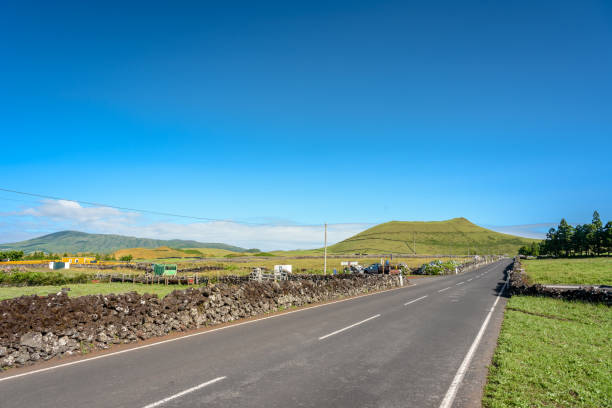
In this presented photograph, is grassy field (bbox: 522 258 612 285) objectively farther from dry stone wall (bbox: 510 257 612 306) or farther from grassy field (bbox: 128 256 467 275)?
grassy field (bbox: 128 256 467 275)

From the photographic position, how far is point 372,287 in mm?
30625

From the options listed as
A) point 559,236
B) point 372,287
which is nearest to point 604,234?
point 559,236

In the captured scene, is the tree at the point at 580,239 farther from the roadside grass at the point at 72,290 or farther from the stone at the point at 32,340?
the stone at the point at 32,340

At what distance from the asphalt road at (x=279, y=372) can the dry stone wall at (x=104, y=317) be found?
116 centimetres

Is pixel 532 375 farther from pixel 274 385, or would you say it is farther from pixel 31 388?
pixel 31 388

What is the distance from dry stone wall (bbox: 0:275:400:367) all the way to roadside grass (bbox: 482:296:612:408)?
10.8m

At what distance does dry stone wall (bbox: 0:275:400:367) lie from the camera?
9.23 m

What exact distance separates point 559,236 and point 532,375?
5852 inches

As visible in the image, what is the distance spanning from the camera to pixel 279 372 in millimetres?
8070

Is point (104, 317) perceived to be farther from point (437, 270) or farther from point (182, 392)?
point (437, 270)

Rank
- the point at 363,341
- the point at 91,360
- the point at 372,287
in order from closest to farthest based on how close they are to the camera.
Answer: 1. the point at 91,360
2. the point at 363,341
3. the point at 372,287

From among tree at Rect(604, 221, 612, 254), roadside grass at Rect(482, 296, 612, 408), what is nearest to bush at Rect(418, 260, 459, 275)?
roadside grass at Rect(482, 296, 612, 408)

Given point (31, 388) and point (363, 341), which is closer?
point (31, 388)

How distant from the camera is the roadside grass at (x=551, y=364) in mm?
6625
